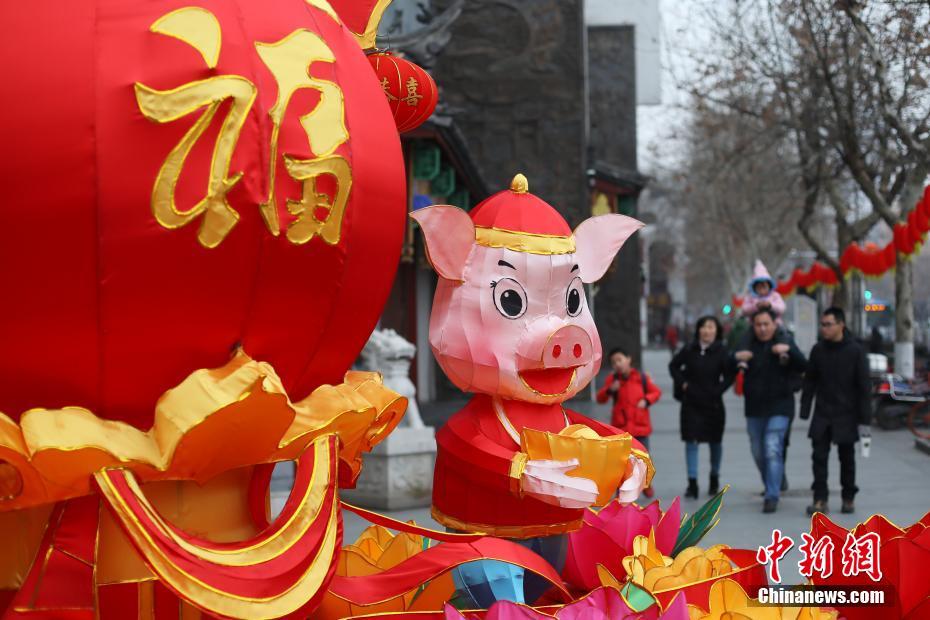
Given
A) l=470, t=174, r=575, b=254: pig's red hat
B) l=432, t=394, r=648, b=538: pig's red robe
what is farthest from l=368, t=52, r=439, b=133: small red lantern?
l=432, t=394, r=648, b=538: pig's red robe

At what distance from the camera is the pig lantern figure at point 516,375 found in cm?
454

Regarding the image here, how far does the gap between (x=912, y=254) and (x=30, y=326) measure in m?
12.6

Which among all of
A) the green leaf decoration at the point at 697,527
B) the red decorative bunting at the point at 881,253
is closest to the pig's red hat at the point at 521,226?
the green leaf decoration at the point at 697,527

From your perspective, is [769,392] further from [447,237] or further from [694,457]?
[447,237]

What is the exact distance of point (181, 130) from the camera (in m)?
2.72

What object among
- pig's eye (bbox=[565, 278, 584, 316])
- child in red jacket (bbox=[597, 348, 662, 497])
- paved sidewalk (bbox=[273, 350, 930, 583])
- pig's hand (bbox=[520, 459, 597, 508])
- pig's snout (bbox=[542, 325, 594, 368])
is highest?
→ pig's eye (bbox=[565, 278, 584, 316])

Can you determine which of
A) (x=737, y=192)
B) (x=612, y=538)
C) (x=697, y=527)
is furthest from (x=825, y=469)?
(x=737, y=192)

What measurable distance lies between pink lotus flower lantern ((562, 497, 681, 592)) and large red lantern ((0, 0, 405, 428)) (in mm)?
1807

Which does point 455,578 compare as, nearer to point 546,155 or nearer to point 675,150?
point 546,155

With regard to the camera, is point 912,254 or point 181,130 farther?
point 912,254

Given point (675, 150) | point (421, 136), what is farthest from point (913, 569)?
point (675, 150)

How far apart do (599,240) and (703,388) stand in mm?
4459

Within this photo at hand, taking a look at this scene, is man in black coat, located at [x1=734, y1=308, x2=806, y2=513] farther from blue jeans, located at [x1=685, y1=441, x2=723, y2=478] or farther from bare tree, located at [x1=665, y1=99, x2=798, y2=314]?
bare tree, located at [x1=665, y1=99, x2=798, y2=314]

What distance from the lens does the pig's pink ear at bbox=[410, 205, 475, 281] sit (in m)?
4.64
